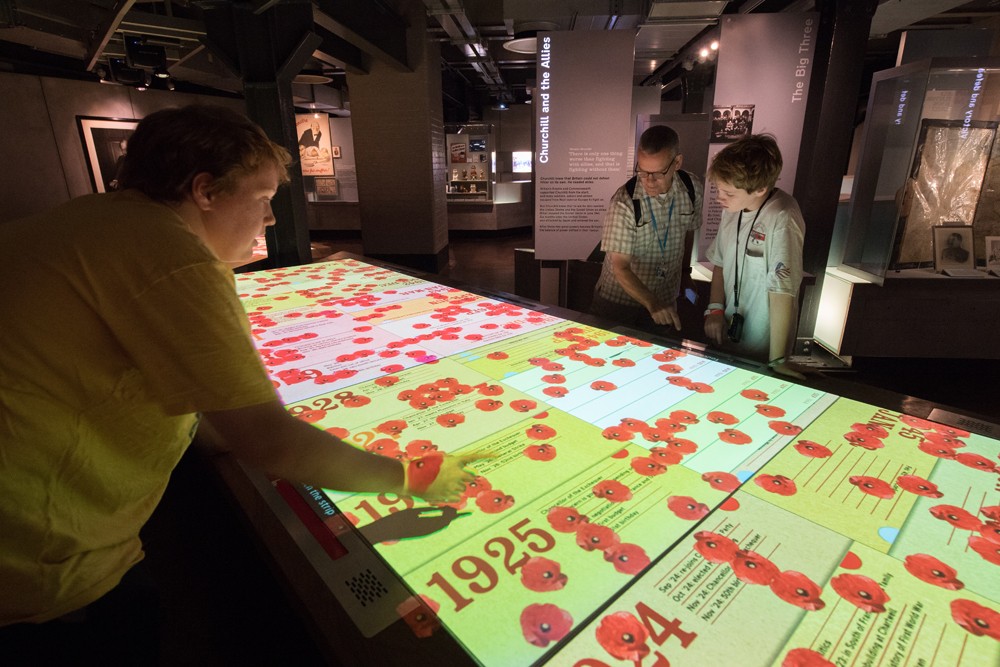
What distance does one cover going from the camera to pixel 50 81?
860cm

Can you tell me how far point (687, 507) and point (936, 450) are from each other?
75cm

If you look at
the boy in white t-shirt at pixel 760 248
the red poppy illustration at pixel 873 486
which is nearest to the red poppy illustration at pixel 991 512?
the red poppy illustration at pixel 873 486

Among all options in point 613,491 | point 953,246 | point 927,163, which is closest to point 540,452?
point 613,491

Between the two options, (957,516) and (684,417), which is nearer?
(957,516)

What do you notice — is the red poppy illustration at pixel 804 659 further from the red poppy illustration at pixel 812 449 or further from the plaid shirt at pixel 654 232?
the plaid shirt at pixel 654 232

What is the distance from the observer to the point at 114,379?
84 centimetres

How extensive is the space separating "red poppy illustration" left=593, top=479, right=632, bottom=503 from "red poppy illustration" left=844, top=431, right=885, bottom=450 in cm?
67

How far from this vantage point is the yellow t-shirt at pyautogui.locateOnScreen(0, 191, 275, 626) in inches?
30.6

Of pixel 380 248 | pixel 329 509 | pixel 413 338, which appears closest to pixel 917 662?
pixel 329 509

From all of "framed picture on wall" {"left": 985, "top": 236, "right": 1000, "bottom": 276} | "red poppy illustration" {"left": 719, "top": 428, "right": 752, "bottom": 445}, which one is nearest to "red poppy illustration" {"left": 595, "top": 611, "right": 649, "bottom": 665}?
"red poppy illustration" {"left": 719, "top": 428, "right": 752, "bottom": 445}

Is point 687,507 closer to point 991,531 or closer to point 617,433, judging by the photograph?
point 617,433

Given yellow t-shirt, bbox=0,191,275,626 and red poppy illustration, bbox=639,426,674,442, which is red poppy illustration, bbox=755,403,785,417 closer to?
red poppy illustration, bbox=639,426,674,442

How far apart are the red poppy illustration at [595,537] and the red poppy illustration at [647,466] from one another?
25 centimetres

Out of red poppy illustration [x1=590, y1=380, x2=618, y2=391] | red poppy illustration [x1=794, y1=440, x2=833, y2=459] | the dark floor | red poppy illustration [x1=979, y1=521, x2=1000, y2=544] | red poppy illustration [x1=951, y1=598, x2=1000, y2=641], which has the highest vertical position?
red poppy illustration [x1=794, y1=440, x2=833, y2=459]
